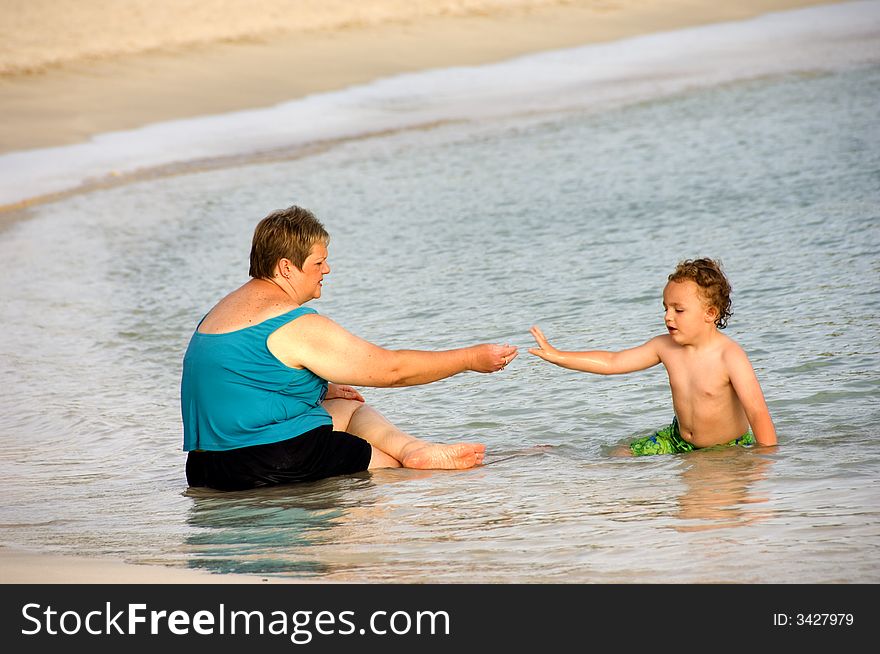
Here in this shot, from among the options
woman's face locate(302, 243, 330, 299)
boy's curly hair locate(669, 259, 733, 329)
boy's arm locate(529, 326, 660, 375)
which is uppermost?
woman's face locate(302, 243, 330, 299)

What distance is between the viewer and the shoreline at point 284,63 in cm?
1769

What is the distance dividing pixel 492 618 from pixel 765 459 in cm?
211

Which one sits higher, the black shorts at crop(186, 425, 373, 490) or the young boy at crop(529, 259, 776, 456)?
the young boy at crop(529, 259, 776, 456)

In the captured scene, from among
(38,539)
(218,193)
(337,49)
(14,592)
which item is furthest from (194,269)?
(337,49)

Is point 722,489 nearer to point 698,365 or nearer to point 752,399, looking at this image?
point 752,399

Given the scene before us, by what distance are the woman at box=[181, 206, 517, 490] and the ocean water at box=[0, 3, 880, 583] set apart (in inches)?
5.1

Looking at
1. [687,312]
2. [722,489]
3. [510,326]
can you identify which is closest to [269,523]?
[722,489]

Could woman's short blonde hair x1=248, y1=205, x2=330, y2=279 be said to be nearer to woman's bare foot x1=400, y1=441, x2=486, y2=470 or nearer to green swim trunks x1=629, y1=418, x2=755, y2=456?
woman's bare foot x1=400, y1=441, x2=486, y2=470

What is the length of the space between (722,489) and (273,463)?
1.71 metres

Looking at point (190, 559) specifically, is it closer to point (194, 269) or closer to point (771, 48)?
point (194, 269)

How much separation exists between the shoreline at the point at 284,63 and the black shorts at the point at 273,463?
12.2m

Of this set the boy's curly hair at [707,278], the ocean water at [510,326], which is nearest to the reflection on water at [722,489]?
the ocean water at [510,326]

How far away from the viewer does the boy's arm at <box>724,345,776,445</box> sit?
4.92 meters

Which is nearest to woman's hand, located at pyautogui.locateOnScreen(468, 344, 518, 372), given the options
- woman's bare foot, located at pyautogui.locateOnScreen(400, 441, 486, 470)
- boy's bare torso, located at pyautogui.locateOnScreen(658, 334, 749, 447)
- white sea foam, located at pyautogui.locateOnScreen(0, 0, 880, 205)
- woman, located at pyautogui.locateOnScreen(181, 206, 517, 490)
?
woman, located at pyautogui.locateOnScreen(181, 206, 517, 490)
